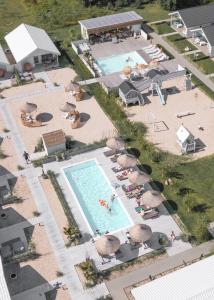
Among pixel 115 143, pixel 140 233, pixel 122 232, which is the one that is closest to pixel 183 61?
pixel 115 143

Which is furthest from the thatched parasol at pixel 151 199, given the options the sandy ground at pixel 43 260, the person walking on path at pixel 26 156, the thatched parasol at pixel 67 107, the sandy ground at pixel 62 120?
the thatched parasol at pixel 67 107

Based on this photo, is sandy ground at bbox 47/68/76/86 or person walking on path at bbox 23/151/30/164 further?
sandy ground at bbox 47/68/76/86

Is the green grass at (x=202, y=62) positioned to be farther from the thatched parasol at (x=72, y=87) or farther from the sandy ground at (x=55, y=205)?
the sandy ground at (x=55, y=205)

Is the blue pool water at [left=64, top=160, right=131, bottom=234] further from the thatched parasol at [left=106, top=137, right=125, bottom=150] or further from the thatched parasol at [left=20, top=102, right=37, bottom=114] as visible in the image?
the thatched parasol at [left=20, top=102, right=37, bottom=114]

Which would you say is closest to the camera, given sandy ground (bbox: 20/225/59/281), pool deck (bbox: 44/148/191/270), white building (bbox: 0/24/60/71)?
sandy ground (bbox: 20/225/59/281)

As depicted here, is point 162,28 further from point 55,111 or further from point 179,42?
point 55,111

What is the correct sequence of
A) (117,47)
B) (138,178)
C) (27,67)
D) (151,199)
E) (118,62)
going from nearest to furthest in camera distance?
1. (151,199)
2. (138,178)
3. (27,67)
4. (118,62)
5. (117,47)

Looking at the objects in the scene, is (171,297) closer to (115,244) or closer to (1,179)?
(115,244)

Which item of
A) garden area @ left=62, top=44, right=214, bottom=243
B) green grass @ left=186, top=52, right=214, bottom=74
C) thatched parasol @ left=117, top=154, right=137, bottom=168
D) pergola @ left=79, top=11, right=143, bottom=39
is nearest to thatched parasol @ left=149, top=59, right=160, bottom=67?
green grass @ left=186, top=52, right=214, bottom=74
